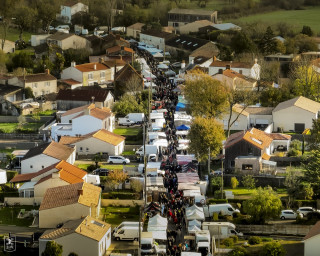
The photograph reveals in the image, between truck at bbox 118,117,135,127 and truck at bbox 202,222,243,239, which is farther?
truck at bbox 118,117,135,127

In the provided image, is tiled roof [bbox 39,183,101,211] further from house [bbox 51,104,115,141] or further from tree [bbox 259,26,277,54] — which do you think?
tree [bbox 259,26,277,54]

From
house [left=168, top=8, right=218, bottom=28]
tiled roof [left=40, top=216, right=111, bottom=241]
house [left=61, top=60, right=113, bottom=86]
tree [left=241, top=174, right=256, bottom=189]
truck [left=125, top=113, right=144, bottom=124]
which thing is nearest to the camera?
tiled roof [left=40, top=216, right=111, bottom=241]

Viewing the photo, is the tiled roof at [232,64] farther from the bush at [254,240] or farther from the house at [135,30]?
the bush at [254,240]

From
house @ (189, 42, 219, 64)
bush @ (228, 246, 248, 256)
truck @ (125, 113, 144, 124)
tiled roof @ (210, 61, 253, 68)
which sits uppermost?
house @ (189, 42, 219, 64)

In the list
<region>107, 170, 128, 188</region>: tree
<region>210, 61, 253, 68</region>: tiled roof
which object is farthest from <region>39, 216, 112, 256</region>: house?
<region>210, 61, 253, 68</region>: tiled roof

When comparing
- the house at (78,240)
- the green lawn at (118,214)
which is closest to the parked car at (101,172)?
the green lawn at (118,214)

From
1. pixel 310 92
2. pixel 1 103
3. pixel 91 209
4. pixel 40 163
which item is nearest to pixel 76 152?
pixel 40 163

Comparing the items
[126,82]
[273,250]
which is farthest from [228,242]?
[126,82]

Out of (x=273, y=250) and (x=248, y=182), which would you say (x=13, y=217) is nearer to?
(x=248, y=182)
